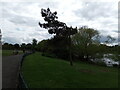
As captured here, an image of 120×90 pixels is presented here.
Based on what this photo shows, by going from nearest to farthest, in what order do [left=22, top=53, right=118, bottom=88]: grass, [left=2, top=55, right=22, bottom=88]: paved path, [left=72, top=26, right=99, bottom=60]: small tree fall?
[left=2, top=55, right=22, bottom=88]: paved path, [left=22, top=53, right=118, bottom=88]: grass, [left=72, top=26, right=99, bottom=60]: small tree

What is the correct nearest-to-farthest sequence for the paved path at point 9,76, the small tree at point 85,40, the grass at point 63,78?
1. the paved path at point 9,76
2. the grass at point 63,78
3. the small tree at point 85,40

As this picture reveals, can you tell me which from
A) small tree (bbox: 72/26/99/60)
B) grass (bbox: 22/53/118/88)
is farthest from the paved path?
small tree (bbox: 72/26/99/60)

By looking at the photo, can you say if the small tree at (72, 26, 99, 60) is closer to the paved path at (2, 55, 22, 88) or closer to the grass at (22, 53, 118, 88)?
the grass at (22, 53, 118, 88)

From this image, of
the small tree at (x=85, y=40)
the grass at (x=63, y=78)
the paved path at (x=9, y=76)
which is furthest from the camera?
the small tree at (x=85, y=40)

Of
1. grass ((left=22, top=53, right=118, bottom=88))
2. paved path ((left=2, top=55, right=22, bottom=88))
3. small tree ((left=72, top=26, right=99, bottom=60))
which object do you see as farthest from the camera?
small tree ((left=72, top=26, right=99, bottom=60))

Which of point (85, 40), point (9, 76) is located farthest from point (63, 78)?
point (85, 40)

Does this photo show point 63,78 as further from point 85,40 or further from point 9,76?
point 85,40

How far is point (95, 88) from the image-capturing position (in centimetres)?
1420

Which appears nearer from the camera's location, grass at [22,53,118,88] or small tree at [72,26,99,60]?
grass at [22,53,118,88]

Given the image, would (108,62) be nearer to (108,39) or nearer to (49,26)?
(108,39)

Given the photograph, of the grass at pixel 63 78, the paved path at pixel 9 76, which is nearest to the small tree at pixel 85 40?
the grass at pixel 63 78

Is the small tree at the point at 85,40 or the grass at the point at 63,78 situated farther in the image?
the small tree at the point at 85,40

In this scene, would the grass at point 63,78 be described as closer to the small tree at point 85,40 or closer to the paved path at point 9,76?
the paved path at point 9,76

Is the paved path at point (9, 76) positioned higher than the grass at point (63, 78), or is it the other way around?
the paved path at point (9, 76)
